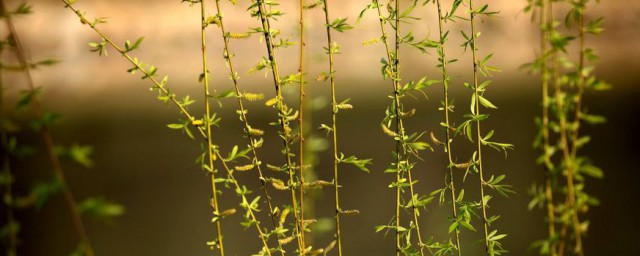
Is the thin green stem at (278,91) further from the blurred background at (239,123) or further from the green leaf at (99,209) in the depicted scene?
the blurred background at (239,123)

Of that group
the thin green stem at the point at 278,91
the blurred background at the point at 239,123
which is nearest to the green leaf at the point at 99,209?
the thin green stem at the point at 278,91

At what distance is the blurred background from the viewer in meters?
1.76

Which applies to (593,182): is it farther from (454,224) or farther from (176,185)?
(176,185)

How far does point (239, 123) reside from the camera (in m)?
1.75

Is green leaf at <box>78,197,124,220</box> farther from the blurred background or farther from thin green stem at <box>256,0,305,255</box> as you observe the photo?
the blurred background

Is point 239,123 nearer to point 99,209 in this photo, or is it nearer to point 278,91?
point 278,91

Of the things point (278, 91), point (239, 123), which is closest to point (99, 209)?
point (278, 91)

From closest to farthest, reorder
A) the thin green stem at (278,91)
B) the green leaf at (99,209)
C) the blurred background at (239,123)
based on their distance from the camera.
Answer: the green leaf at (99,209) < the thin green stem at (278,91) < the blurred background at (239,123)

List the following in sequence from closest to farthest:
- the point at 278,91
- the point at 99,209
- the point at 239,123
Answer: the point at 99,209, the point at 278,91, the point at 239,123

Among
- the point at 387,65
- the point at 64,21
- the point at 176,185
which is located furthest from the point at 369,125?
the point at 64,21

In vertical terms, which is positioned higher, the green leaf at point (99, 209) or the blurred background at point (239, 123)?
the green leaf at point (99, 209)

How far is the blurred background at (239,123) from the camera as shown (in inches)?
69.2

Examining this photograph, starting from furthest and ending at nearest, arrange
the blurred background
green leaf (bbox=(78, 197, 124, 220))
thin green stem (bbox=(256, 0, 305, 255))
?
the blurred background < thin green stem (bbox=(256, 0, 305, 255)) < green leaf (bbox=(78, 197, 124, 220))

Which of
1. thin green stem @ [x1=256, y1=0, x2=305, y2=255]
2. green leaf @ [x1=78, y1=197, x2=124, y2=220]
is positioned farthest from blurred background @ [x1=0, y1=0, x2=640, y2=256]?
green leaf @ [x1=78, y1=197, x2=124, y2=220]
